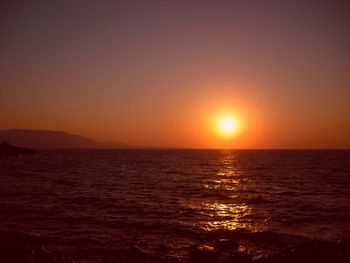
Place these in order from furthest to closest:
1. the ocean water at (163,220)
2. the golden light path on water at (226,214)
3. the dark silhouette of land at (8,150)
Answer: the dark silhouette of land at (8,150), the golden light path on water at (226,214), the ocean water at (163,220)

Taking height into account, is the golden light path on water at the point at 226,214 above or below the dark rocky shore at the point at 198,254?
below

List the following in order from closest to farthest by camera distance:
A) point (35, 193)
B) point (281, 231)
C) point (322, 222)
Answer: point (281, 231), point (322, 222), point (35, 193)

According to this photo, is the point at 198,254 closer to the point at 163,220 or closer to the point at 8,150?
the point at 163,220

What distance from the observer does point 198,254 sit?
1475 cm

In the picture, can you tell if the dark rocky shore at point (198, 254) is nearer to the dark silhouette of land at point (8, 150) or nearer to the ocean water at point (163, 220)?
the ocean water at point (163, 220)

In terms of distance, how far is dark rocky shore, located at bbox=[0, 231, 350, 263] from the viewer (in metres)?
12.7

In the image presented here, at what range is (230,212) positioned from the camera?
2561cm

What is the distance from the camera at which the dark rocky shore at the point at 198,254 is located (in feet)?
41.8

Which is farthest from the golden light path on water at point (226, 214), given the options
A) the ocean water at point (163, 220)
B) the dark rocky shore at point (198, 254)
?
the dark rocky shore at point (198, 254)

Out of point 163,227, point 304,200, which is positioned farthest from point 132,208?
point 304,200

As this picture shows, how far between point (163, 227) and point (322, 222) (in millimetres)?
9649

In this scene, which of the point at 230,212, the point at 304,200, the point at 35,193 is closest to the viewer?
the point at 230,212

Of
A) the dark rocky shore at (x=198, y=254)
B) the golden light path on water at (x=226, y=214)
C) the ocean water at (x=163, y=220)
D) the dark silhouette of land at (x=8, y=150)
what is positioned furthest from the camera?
the dark silhouette of land at (x=8, y=150)

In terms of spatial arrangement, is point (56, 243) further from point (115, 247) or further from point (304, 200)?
point (304, 200)
